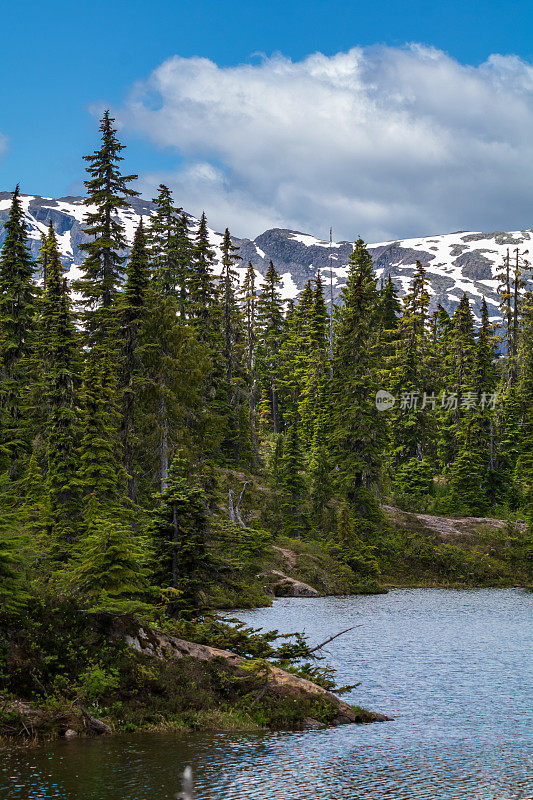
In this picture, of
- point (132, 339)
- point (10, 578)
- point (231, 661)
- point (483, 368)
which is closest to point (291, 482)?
point (132, 339)

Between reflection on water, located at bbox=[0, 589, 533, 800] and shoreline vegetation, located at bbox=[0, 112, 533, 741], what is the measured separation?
108 centimetres

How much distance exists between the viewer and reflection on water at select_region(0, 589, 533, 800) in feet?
37.1

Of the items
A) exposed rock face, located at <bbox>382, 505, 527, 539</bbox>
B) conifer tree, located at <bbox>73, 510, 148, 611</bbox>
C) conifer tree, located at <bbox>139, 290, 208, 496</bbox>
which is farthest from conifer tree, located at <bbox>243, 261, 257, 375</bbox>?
conifer tree, located at <bbox>73, 510, 148, 611</bbox>

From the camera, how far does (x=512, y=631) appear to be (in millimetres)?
29109

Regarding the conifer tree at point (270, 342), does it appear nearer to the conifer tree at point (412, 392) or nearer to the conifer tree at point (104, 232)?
the conifer tree at point (412, 392)

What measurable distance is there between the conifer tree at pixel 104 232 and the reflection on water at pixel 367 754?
78.3 ft

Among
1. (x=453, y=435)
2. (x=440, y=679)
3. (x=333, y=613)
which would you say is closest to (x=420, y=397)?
(x=453, y=435)

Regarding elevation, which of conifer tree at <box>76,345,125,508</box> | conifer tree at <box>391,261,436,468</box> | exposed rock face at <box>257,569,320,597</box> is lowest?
exposed rock face at <box>257,569,320,597</box>

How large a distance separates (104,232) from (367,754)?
1276 inches

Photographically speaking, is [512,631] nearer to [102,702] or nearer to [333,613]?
[333,613]

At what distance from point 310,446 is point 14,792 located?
183 ft

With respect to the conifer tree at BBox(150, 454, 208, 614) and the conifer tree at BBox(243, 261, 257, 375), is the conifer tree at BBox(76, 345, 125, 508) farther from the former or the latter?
the conifer tree at BBox(243, 261, 257, 375)

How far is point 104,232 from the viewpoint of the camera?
39562 mm

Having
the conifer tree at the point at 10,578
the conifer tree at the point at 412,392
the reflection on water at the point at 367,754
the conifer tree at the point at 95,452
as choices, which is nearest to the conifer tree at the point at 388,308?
the conifer tree at the point at 412,392
